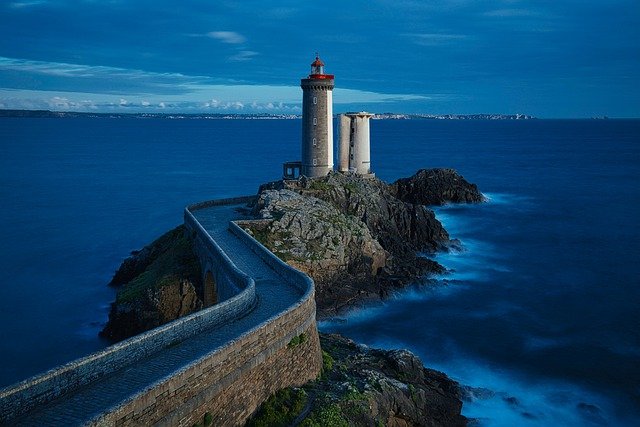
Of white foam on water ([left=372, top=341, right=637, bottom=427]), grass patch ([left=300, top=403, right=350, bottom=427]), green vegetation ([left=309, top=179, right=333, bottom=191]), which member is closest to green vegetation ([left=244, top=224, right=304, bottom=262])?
green vegetation ([left=309, top=179, right=333, bottom=191])

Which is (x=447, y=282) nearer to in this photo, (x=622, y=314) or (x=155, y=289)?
(x=622, y=314)

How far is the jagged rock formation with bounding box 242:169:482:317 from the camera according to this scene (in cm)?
3105

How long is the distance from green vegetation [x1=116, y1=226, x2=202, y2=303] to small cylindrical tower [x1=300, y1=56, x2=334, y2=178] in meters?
12.6

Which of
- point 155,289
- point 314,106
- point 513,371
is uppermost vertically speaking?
point 314,106

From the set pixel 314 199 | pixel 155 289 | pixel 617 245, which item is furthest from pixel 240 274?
pixel 617 245

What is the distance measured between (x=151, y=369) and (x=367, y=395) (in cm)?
660

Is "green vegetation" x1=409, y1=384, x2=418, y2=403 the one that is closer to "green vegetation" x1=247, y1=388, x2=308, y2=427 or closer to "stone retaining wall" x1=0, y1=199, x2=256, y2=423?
"green vegetation" x1=247, y1=388, x2=308, y2=427

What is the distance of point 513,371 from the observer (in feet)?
83.3

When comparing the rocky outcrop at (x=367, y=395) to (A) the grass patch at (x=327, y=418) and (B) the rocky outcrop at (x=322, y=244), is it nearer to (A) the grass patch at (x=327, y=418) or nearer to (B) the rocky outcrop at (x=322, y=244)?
(A) the grass patch at (x=327, y=418)

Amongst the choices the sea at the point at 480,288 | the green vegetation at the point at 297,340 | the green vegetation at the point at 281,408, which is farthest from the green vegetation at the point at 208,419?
the sea at the point at 480,288

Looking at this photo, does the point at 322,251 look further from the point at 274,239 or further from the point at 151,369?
the point at 151,369

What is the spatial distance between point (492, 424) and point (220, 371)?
458 inches

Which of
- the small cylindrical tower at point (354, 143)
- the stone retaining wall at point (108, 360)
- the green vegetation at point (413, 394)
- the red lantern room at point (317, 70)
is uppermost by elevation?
the red lantern room at point (317, 70)

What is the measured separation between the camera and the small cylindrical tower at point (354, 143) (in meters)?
50.3
